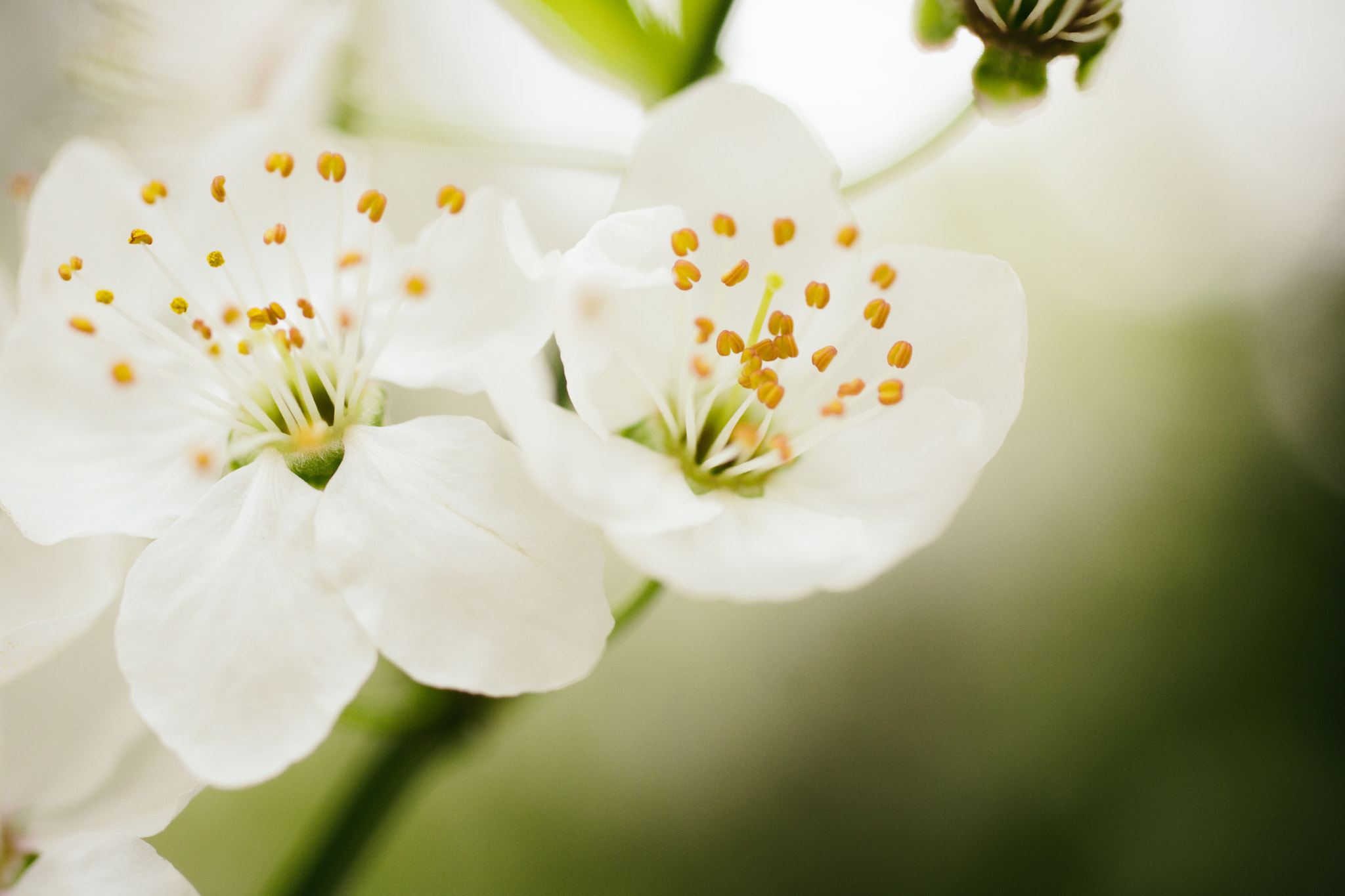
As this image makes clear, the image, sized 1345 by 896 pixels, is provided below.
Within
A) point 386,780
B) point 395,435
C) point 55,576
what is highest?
point 395,435

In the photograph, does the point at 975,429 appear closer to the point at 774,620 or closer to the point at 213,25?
the point at 213,25

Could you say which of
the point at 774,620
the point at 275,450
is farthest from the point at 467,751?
the point at 774,620

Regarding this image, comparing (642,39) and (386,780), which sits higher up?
(642,39)

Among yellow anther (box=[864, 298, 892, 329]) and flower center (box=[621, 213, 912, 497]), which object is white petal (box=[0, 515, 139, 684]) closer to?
flower center (box=[621, 213, 912, 497])

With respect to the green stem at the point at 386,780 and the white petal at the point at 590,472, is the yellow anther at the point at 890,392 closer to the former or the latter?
the white petal at the point at 590,472

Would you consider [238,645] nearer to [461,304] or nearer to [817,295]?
[461,304]

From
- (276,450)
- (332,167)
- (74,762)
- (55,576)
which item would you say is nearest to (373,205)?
(332,167)
